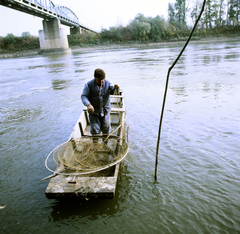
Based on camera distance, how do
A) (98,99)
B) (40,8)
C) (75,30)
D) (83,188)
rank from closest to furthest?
(83,188), (98,99), (40,8), (75,30)

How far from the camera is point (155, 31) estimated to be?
58.7 m

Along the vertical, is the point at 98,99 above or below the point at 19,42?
below

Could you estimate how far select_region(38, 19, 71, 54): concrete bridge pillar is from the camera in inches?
1667

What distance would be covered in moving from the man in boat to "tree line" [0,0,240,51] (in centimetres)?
5403

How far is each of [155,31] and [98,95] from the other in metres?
60.9

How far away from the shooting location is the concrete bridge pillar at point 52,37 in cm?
4234

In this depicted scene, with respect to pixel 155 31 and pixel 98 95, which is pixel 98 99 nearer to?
pixel 98 95

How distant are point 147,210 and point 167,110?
14.2 feet

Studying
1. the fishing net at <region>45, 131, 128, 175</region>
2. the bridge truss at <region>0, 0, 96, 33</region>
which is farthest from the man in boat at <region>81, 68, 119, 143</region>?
the bridge truss at <region>0, 0, 96, 33</region>

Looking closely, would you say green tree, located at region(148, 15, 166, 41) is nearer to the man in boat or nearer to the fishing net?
the man in boat

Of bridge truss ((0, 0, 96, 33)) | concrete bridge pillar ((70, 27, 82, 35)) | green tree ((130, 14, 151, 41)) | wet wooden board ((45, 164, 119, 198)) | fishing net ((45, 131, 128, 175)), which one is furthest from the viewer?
concrete bridge pillar ((70, 27, 82, 35))

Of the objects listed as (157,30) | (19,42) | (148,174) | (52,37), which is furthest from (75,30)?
(148,174)

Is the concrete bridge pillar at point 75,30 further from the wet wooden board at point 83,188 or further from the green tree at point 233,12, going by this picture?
the wet wooden board at point 83,188

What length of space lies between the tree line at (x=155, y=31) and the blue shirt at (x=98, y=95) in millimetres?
54020
